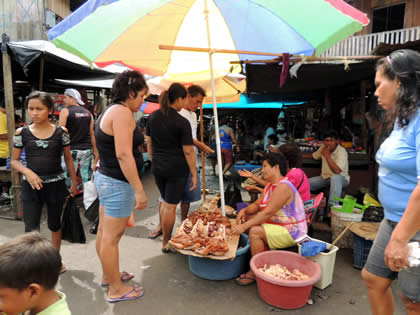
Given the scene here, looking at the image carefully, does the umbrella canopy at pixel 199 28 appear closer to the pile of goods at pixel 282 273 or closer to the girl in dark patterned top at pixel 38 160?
the girl in dark patterned top at pixel 38 160

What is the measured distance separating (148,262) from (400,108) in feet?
9.47

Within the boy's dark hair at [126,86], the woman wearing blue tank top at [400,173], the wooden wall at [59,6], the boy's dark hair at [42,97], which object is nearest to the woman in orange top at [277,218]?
A: the woman wearing blue tank top at [400,173]

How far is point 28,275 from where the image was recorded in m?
1.11

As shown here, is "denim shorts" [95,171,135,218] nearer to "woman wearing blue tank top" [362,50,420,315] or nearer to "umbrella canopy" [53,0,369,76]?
"umbrella canopy" [53,0,369,76]

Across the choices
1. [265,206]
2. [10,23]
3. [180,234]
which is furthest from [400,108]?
[10,23]

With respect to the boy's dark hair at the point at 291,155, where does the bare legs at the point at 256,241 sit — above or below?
below

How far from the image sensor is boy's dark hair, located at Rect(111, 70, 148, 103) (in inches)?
90.0

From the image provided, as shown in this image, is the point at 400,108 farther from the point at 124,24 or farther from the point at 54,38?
the point at 54,38

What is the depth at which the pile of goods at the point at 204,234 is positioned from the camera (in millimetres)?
2666

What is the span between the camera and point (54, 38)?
105 inches

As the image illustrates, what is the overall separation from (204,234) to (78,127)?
302 cm

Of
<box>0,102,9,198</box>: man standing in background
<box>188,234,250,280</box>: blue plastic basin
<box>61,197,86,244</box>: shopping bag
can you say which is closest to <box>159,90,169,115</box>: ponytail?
<box>61,197,86,244</box>: shopping bag

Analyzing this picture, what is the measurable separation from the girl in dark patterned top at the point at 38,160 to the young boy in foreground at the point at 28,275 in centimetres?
166

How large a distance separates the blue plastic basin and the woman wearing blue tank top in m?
1.44
